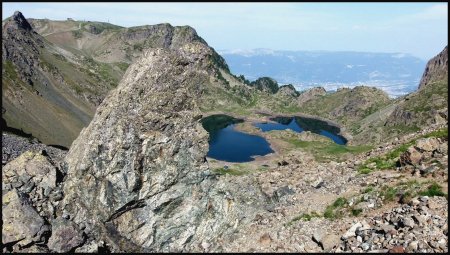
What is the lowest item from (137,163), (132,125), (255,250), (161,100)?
(255,250)

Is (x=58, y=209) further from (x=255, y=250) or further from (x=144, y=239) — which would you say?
(x=255, y=250)

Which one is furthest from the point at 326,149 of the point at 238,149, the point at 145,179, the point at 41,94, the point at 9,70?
the point at 145,179

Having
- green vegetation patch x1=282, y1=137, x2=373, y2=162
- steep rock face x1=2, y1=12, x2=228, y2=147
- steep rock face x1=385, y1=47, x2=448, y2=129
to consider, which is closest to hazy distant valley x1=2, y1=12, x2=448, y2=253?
green vegetation patch x1=282, y1=137, x2=373, y2=162

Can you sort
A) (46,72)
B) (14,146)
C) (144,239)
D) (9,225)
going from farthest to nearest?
(46,72)
(14,146)
(144,239)
(9,225)

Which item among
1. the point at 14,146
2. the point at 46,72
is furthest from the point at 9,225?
the point at 46,72

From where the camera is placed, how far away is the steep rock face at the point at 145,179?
116ft

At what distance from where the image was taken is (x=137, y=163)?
3659 cm

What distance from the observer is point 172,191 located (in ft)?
121

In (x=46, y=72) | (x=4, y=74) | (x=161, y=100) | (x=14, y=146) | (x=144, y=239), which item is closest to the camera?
(x=144, y=239)

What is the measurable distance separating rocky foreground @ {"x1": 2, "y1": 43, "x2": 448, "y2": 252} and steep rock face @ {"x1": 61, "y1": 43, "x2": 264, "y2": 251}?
87 mm

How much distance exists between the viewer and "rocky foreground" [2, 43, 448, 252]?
30.0 metres

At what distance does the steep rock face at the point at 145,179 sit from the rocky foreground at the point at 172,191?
3.4 inches

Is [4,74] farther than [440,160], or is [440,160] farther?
[4,74]

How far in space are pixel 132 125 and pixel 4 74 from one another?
4616 inches
